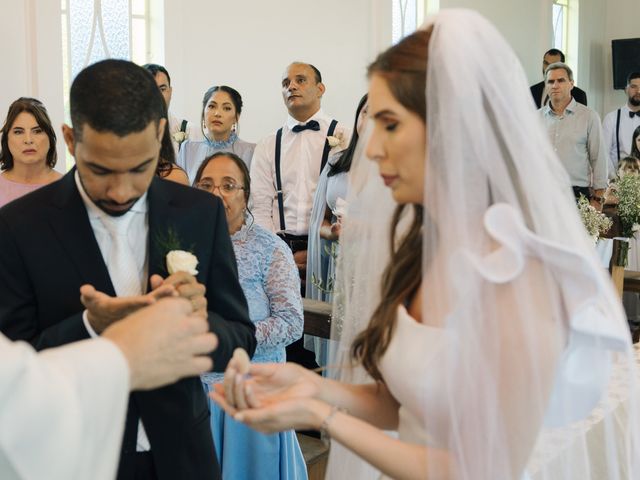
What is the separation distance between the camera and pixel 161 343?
164 centimetres

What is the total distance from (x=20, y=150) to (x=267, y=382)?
326 centimetres

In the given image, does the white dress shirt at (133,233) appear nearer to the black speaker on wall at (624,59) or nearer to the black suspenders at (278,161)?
the black suspenders at (278,161)

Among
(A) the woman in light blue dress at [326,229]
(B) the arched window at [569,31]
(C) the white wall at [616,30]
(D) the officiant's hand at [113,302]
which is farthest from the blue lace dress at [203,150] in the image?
(C) the white wall at [616,30]

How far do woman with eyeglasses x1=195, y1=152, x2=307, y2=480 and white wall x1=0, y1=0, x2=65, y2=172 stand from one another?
3.24 m

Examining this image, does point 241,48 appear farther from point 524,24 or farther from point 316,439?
point 524,24

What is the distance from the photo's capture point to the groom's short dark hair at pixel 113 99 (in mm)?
1883

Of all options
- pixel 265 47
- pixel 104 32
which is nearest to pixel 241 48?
pixel 265 47

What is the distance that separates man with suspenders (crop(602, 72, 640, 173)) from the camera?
10.5 meters

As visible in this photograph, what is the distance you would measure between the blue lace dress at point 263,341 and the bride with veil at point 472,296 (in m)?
1.34

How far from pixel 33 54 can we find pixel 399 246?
4955 mm

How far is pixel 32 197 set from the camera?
2.05 m

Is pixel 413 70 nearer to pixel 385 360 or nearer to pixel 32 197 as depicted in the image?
pixel 385 360

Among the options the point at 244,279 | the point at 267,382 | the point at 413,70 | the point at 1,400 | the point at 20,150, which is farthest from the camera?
the point at 20,150

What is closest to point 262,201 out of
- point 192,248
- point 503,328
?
point 192,248
